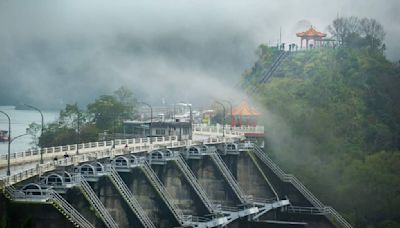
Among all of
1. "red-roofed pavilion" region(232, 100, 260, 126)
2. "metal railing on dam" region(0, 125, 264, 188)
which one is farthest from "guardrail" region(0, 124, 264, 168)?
"red-roofed pavilion" region(232, 100, 260, 126)

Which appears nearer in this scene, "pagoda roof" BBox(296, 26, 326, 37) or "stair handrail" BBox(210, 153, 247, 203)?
"stair handrail" BBox(210, 153, 247, 203)

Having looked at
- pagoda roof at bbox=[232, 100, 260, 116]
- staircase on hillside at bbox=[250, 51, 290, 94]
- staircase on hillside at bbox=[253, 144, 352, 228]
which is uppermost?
staircase on hillside at bbox=[250, 51, 290, 94]

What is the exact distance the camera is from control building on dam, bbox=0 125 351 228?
68.0 metres

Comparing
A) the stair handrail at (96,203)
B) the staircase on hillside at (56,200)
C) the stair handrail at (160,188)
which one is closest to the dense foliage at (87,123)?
the stair handrail at (160,188)

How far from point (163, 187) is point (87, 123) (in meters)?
44.6

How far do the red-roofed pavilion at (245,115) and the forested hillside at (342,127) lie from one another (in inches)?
76.1

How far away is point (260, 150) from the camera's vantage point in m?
118

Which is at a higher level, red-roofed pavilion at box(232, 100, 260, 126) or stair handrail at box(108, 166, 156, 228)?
red-roofed pavilion at box(232, 100, 260, 126)

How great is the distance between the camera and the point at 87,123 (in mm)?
131875

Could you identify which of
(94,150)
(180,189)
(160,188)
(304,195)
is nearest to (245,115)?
(304,195)

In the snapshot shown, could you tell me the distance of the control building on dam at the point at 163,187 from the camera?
68.0 metres

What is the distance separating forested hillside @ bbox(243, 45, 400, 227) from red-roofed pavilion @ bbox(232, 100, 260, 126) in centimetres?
193

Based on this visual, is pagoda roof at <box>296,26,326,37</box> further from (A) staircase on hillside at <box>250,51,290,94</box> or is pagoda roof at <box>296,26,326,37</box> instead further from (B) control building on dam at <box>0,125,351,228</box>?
(B) control building on dam at <box>0,125,351,228</box>

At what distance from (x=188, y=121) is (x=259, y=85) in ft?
173
